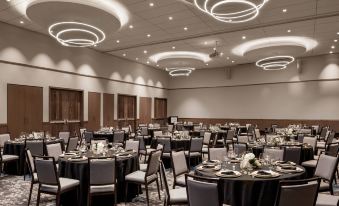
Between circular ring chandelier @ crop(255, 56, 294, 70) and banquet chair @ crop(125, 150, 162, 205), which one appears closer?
banquet chair @ crop(125, 150, 162, 205)

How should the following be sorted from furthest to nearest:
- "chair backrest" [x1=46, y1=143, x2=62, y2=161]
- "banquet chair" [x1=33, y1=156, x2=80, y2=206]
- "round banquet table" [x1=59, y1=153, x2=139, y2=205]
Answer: "chair backrest" [x1=46, y1=143, x2=62, y2=161]
"round banquet table" [x1=59, y1=153, x2=139, y2=205]
"banquet chair" [x1=33, y1=156, x2=80, y2=206]

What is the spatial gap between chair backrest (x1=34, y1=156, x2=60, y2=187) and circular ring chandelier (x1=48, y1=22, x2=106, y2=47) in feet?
15.4

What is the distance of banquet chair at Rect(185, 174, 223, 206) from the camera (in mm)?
2844

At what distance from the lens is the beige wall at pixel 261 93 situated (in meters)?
14.8

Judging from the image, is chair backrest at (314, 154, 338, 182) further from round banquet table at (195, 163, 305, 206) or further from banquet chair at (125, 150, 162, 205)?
banquet chair at (125, 150, 162, 205)

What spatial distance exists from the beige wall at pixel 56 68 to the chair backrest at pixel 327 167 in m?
9.44

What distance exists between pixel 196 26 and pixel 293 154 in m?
5.76

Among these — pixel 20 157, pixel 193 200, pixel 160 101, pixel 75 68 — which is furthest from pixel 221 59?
pixel 193 200

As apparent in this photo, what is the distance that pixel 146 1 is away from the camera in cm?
763

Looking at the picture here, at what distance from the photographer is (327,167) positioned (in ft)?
14.3

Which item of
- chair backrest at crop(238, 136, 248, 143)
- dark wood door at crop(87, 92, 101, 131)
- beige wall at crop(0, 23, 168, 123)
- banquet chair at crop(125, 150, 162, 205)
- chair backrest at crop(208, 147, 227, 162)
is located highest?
beige wall at crop(0, 23, 168, 123)

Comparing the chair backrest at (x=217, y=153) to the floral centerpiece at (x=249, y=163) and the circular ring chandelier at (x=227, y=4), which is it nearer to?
the floral centerpiece at (x=249, y=163)

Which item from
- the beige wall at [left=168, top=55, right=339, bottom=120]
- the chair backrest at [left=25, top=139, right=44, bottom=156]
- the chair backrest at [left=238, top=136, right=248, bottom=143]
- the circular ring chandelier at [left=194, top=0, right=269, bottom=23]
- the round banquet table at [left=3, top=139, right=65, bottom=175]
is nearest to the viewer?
the circular ring chandelier at [left=194, top=0, right=269, bottom=23]

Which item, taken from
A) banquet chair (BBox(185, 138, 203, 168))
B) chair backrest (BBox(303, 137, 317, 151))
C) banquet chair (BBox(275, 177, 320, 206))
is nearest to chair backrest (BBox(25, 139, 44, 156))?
banquet chair (BBox(185, 138, 203, 168))
